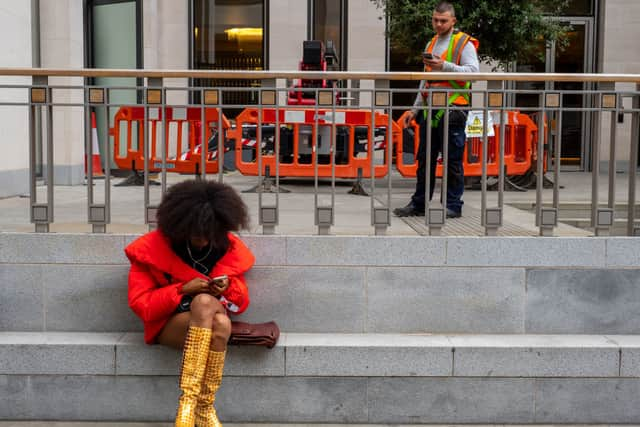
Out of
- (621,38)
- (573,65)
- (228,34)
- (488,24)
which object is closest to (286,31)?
(228,34)

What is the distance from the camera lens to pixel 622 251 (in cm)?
503

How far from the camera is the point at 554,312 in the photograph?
507 centimetres

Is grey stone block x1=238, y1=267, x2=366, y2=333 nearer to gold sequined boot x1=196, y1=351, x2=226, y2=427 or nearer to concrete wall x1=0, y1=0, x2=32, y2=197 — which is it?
gold sequined boot x1=196, y1=351, x2=226, y2=427

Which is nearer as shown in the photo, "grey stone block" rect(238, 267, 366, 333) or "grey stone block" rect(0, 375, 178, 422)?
"grey stone block" rect(0, 375, 178, 422)

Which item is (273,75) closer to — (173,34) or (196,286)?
(196,286)

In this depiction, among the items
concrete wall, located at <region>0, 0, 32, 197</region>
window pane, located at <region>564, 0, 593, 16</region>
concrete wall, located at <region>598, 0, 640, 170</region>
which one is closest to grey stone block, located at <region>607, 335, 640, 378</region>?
concrete wall, located at <region>0, 0, 32, 197</region>

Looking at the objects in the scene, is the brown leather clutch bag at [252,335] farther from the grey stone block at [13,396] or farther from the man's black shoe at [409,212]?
the man's black shoe at [409,212]

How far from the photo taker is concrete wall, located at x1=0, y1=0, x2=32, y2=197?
767cm

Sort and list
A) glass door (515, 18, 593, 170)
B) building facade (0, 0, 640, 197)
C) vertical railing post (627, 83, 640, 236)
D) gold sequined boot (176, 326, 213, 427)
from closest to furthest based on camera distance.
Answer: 1. gold sequined boot (176, 326, 213, 427)
2. vertical railing post (627, 83, 640, 236)
3. building facade (0, 0, 640, 197)
4. glass door (515, 18, 593, 170)

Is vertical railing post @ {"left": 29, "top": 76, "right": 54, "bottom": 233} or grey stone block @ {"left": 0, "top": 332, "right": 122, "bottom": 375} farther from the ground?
vertical railing post @ {"left": 29, "top": 76, "right": 54, "bottom": 233}

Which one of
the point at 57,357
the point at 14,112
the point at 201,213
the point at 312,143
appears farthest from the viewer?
the point at 312,143

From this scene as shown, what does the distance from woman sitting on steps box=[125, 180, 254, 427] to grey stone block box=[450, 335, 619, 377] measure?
1.41 m

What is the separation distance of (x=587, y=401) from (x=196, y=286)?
8.18ft

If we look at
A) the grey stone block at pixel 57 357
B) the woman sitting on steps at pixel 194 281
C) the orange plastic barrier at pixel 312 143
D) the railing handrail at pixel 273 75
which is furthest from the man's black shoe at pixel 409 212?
the grey stone block at pixel 57 357
